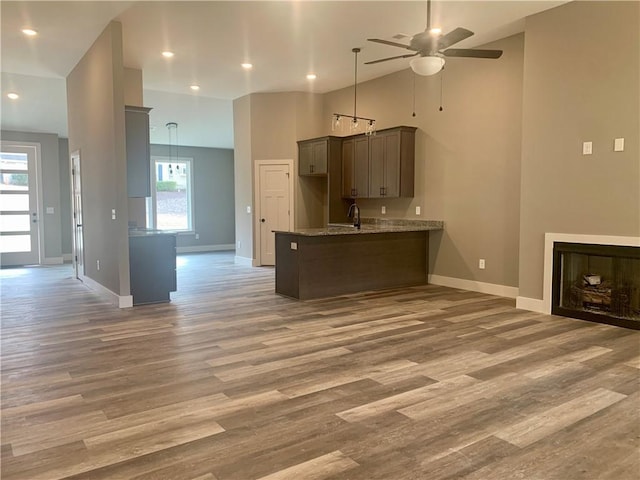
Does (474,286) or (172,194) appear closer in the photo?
(474,286)

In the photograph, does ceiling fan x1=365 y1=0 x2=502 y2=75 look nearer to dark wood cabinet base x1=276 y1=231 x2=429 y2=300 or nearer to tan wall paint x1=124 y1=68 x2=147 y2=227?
dark wood cabinet base x1=276 y1=231 x2=429 y2=300

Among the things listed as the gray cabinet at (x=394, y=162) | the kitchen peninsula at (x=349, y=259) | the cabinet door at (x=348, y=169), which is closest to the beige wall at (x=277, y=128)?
the cabinet door at (x=348, y=169)

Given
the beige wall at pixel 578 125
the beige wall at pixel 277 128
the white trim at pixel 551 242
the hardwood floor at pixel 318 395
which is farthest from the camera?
the beige wall at pixel 277 128

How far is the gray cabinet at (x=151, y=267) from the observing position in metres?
5.60

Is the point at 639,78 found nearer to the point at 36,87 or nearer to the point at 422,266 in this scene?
the point at 422,266

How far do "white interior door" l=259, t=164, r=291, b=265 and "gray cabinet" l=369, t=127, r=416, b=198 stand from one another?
2192 mm

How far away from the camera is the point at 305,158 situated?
340 inches

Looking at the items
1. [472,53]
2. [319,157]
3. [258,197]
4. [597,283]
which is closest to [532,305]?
[597,283]

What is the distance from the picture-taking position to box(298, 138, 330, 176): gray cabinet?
816 cm

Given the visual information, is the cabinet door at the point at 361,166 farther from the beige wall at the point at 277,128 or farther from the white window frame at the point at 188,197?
the white window frame at the point at 188,197

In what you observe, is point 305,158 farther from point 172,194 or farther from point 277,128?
point 172,194

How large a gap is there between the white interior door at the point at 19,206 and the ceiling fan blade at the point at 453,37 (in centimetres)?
936

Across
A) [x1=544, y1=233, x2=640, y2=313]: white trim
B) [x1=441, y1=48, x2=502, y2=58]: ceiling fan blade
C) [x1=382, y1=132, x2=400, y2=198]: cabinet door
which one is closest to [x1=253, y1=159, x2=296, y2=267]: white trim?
[x1=382, y1=132, x2=400, y2=198]: cabinet door

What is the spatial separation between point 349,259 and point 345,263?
0.27 feet
